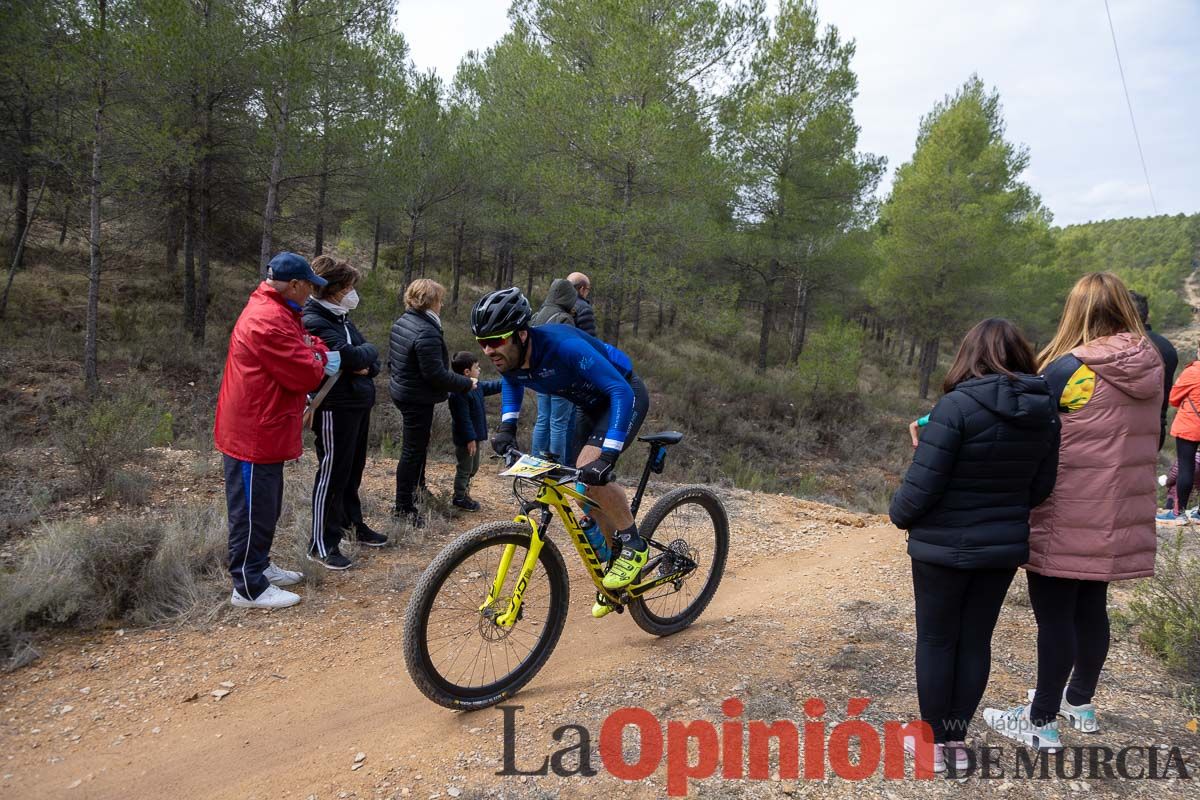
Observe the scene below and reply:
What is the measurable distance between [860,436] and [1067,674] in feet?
44.4

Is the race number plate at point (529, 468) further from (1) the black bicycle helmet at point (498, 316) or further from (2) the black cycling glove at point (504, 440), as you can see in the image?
(1) the black bicycle helmet at point (498, 316)

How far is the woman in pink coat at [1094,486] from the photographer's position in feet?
8.32

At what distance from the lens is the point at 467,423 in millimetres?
5469

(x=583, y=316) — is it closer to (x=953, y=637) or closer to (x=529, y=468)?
(x=529, y=468)

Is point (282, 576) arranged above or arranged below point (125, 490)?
below

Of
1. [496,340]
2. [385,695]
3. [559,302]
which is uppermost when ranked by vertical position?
[559,302]

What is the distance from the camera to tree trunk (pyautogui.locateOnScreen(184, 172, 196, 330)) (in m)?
14.8

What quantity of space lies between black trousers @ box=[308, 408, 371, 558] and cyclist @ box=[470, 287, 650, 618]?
163 cm

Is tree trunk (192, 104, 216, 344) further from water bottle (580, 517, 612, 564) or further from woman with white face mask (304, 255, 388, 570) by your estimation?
water bottle (580, 517, 612, 564)

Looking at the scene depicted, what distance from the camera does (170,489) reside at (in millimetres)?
5742

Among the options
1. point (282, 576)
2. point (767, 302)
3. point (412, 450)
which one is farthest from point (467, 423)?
point (767, 302)

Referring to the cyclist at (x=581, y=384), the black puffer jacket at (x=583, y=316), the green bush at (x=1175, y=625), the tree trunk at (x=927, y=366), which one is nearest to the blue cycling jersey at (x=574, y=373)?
the cyclist at (x=581, y=384)

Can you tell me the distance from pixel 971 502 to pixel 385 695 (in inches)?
109

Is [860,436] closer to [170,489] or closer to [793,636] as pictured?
[793,636]
